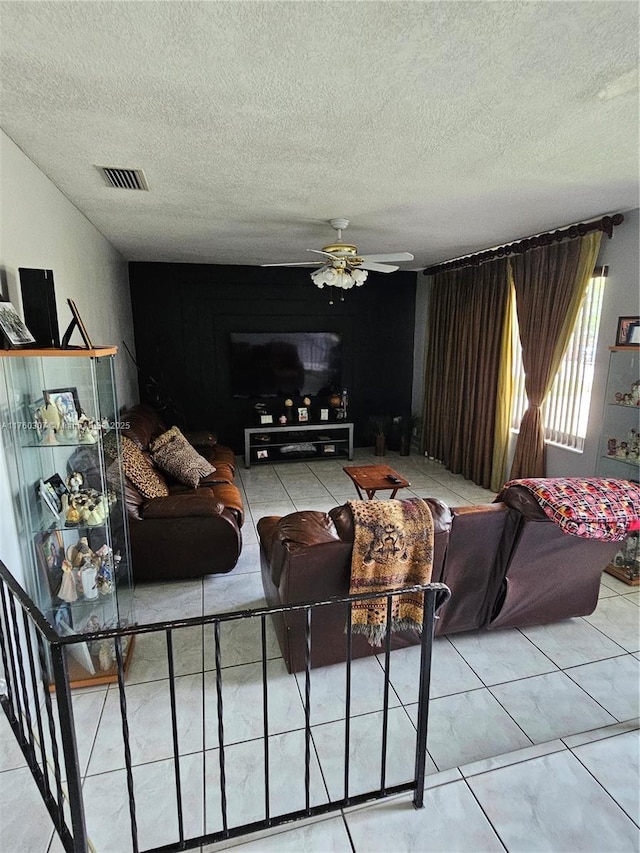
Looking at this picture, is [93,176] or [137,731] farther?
[93,176]

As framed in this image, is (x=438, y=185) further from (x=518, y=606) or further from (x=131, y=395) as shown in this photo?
(x=131, y=395)

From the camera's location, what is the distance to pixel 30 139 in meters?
2.04

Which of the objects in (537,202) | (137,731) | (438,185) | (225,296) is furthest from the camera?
(225,296)

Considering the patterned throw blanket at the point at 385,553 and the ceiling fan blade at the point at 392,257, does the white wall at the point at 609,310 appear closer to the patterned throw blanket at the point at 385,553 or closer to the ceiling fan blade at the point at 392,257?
the ceiling fan blade at the point at 392,257

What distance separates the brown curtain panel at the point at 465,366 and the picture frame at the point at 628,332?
135 cm

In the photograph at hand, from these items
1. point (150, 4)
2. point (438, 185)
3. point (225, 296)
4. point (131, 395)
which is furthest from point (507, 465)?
point (150, 4)

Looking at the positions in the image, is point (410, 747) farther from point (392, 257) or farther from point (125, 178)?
point (125, 178)

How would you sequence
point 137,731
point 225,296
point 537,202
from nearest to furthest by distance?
point 137,731 < point 537,202 < point 225,296

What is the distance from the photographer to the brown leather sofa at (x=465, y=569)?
2.01 metres

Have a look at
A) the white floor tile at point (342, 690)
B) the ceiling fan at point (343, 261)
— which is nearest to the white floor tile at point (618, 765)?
the white floor tile at point (342, 690)

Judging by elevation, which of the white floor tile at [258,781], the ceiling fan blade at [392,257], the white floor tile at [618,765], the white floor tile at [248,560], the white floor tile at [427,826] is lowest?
the white floor tile at [258,781]

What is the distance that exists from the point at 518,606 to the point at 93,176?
10.8 feet

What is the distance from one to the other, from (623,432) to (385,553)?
242cm

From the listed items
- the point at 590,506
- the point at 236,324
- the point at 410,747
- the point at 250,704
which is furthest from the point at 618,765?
Result: the point at 236,324
